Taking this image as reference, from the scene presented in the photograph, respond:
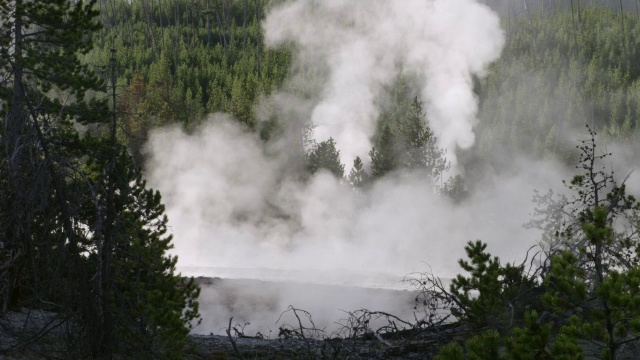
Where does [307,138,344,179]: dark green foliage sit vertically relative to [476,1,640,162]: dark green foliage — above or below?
below

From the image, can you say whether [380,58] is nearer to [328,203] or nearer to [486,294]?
[328,203]

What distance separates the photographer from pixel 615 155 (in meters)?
46.8

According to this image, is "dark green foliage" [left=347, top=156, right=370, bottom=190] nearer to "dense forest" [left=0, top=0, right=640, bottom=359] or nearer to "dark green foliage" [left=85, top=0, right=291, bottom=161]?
"dense forest" [left=0, top=0, right=640, bottom=359]

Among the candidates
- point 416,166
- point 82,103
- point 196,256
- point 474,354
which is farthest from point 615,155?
point 474,354

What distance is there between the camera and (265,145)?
1781 inches

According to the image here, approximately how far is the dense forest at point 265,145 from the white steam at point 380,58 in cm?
156

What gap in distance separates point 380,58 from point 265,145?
26635 mm

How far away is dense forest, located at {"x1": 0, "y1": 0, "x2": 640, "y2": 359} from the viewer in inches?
210

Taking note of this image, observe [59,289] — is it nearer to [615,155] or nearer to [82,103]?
[82,103]

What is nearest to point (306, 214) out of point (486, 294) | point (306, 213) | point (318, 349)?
point (306, 213)

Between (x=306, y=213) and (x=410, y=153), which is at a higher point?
(x=410, y=153)

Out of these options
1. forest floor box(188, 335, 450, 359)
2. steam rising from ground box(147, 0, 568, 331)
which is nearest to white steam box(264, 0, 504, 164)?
steam rising from ground box(147, 0, 568, 331)

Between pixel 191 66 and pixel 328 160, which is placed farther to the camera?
pixel 191 66

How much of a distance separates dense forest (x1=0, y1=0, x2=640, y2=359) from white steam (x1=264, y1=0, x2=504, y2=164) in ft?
5.12
